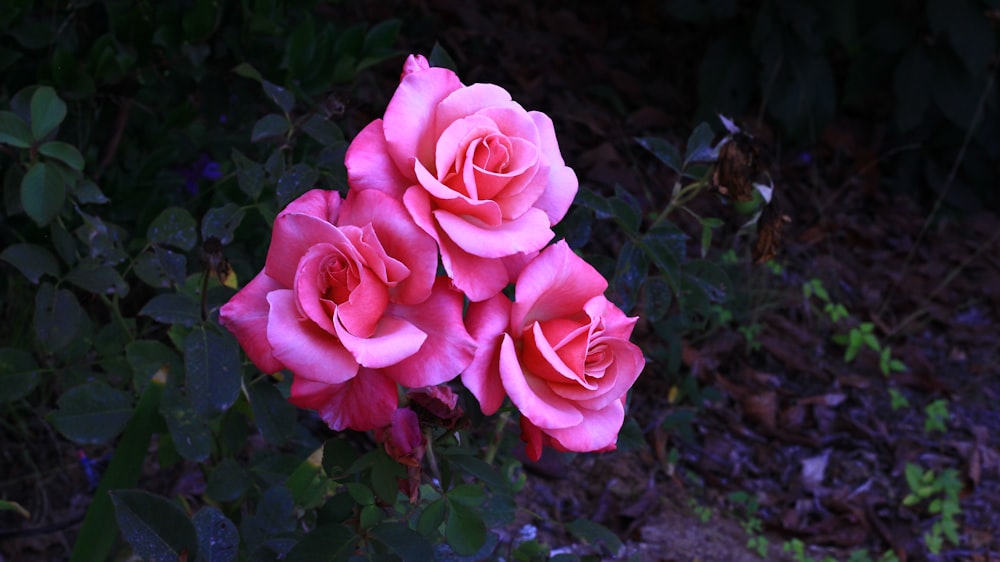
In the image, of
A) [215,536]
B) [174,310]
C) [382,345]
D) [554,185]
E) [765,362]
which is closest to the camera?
[382,345]

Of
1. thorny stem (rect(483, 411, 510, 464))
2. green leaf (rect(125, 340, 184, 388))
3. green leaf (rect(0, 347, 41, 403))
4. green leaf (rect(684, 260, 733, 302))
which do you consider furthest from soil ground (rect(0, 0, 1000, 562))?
green leaf (rect(125, 340, 184, 388))

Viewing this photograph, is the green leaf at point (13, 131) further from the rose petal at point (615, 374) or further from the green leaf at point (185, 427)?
the rose petal at point (615, 374)

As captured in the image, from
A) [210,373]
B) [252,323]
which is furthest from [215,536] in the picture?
[252,323]

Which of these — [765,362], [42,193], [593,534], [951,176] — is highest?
[42,193]

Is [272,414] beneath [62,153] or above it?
beneath

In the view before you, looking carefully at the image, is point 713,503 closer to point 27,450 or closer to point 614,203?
point 614,203

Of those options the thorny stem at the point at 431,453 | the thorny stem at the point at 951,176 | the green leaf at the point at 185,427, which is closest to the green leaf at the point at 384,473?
the thorny stem at the point at 431,453

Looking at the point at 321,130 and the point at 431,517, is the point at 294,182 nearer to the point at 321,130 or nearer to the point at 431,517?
the point at 321,130
